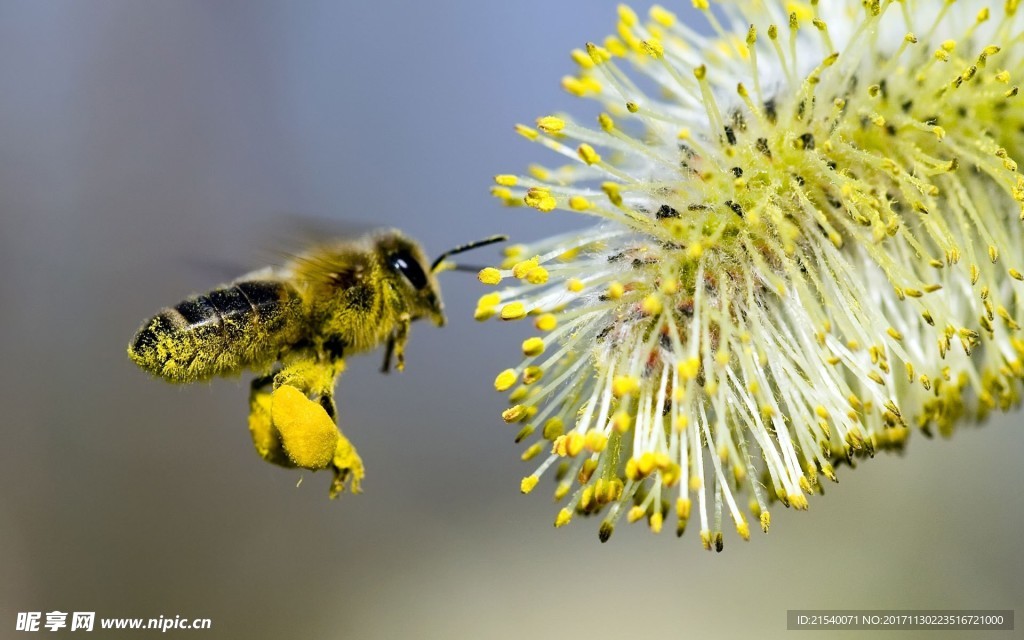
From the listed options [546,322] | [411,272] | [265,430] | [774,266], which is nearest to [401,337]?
[411,272]

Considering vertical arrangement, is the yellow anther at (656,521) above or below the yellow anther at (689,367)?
below

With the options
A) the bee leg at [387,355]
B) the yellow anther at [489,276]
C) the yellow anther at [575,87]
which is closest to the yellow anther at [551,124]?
the yellow anther at [575,87]

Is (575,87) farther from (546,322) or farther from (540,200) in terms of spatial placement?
(546,322)

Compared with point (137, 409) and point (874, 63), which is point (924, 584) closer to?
point (874, 63)

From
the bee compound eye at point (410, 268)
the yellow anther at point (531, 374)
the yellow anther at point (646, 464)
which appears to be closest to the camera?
the yellow anther at point (646, 464)

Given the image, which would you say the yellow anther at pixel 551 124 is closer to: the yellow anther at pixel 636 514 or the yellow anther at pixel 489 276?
the yellow anther at pixel 489 276

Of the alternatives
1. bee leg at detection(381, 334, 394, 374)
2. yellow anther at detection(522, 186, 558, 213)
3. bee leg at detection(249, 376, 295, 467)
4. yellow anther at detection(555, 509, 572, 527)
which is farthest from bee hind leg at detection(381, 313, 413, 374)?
yellow anther at detection(555, 509, 572, 527)

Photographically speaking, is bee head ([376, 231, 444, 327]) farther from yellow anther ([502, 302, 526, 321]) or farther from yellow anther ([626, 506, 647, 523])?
yellow anther ([626, 506, 647, 523])

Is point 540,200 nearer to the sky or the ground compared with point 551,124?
nearer to the ground
